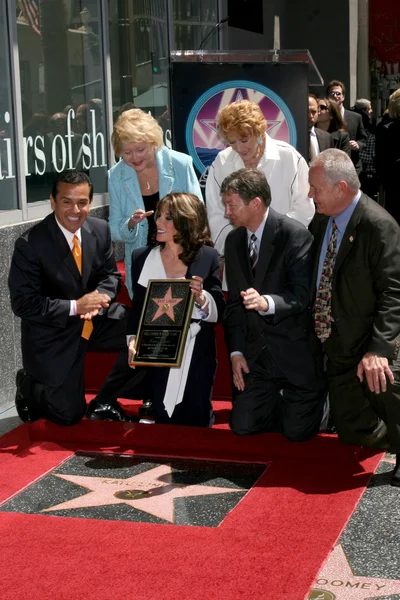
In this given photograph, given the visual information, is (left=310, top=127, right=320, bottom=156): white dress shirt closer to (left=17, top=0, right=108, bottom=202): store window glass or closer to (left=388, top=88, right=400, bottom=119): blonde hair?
(left=388, top=88, right=400, bottom=119): blonde hair

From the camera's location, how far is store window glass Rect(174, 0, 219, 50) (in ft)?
33.0

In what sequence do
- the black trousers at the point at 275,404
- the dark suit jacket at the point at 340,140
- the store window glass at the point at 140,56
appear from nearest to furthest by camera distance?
the black trousers at the point at 275,404 < the store window glass at the point at 140,56 < the dark suit jacket at the point at 340,140

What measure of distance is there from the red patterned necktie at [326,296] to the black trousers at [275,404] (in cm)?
31

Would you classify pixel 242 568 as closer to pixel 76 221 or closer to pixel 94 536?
pixel 94 536

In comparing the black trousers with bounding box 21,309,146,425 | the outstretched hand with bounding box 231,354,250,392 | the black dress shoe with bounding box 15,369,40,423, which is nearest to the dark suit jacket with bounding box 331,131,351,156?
the black trousers with bounding box 21,309,146,425

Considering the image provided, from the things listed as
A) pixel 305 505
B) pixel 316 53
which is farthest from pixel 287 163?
pixel 316 53

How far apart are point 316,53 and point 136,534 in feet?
44.3

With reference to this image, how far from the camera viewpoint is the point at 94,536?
4086mm

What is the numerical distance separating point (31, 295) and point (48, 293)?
171 millimetres

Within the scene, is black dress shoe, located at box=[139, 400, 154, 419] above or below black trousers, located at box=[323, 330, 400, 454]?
below

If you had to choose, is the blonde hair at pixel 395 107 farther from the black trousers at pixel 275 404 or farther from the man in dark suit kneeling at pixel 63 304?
the black trousers at pixel 275 404

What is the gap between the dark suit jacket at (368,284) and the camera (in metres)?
4.57

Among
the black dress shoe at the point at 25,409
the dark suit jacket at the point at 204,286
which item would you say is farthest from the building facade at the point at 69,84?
the dark suit jacket at the point at 204,286

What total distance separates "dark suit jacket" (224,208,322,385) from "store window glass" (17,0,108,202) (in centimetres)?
231
